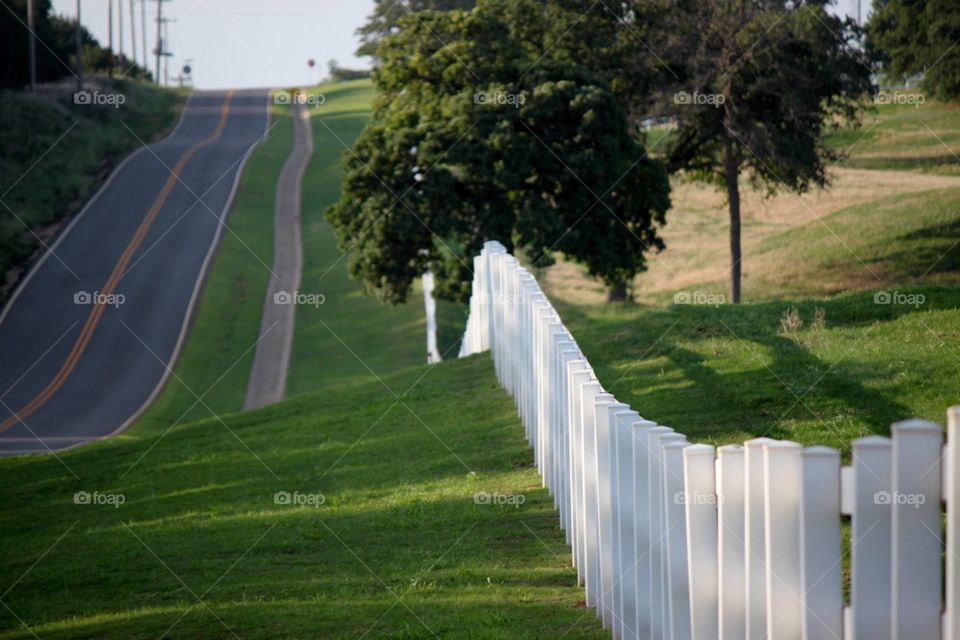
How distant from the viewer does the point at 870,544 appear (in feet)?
15.0

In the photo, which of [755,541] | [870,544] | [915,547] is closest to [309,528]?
[755,541]

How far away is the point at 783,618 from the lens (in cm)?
490

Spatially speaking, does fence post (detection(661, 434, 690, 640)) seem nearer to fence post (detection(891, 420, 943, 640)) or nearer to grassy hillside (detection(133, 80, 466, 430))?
fence post (detection(891, 420, 943, 640))

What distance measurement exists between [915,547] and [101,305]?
43.5m

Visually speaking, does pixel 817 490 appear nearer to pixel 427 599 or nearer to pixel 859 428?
pixel 427 599

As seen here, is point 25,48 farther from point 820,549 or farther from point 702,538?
point 820,549

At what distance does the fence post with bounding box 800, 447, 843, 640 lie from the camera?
15.3 feet

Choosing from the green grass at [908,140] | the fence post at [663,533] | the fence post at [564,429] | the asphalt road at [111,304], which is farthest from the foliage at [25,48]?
the fence post at [663,533]

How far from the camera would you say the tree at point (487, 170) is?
102 ft

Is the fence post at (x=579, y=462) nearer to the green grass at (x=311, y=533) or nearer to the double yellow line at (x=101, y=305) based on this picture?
the green grass at (x=311, y=533)

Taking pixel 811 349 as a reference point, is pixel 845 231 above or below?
above

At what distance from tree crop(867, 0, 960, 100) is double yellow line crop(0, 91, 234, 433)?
25108 mm

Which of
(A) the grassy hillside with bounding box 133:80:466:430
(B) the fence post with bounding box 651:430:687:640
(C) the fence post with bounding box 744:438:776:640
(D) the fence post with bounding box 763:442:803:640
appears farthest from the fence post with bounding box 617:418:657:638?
(A) the grassy hillside with bounding box 133:80:466:430

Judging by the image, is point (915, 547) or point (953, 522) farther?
point (915, 547)
